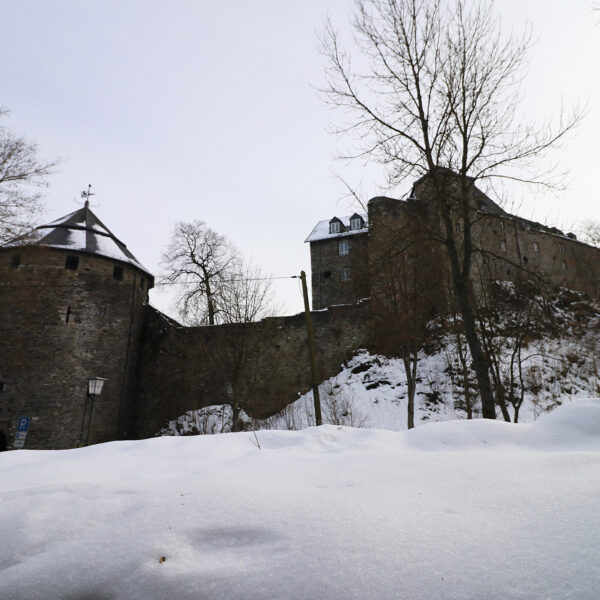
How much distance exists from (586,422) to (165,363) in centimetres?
2009

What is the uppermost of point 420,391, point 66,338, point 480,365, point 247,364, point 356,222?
point 356,222

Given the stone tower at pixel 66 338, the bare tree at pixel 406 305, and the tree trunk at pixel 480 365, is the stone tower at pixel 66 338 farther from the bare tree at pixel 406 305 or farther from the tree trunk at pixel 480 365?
the tree trunk at pixel 480 365

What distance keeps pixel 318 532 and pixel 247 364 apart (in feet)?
58.5

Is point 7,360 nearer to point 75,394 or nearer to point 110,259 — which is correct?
point 75,394

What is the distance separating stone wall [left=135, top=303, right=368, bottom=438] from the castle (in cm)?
5

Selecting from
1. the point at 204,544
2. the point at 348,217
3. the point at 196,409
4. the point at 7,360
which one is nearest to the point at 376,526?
the point at 204,544

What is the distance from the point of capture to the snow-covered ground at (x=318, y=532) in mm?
1283

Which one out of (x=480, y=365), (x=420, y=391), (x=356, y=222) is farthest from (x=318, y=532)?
(x=356, y=222)

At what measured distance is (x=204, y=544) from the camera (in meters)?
1.62

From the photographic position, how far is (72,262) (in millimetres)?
19250

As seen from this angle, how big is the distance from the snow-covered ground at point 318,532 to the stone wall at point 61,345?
676 inches

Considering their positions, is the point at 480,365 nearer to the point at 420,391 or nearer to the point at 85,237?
the point at 420,391

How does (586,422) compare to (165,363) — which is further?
(165,363)

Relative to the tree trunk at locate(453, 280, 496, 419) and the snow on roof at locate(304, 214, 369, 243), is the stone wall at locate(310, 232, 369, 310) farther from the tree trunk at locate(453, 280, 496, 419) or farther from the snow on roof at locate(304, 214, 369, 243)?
the tree trunk at locate(453, 280, 496, 419)
